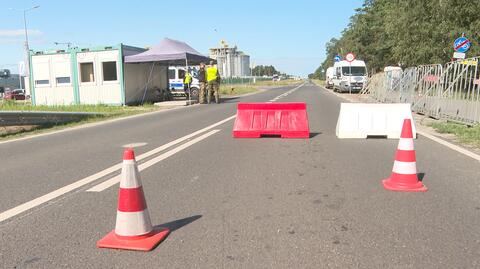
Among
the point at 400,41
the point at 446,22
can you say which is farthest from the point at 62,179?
the point at 400,41

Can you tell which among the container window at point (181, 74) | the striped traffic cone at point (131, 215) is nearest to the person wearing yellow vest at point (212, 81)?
the container window at point (181, 74)

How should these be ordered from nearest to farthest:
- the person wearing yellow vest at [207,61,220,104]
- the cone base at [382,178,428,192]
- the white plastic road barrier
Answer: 1. the cone base at [382,178,428,192]
2. the white plastic road barrier
3. the person wearing yellow vest at [207,61,220,104]

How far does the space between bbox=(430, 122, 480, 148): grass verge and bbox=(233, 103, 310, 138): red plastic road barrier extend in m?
3.32

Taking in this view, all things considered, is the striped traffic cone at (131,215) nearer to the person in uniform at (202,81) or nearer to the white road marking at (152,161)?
the white road marking at (152,161)

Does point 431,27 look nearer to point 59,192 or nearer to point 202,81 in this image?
point 202,81

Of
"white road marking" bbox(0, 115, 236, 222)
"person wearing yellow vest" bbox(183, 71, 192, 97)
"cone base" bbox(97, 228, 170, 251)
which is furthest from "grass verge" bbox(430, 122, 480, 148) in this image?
"person wearing yellow vest" bbox(183, 71, 192, 97)

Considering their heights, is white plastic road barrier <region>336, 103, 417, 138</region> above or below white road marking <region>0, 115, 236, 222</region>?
above

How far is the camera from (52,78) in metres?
25.8

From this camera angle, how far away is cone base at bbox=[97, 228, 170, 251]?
140 inches

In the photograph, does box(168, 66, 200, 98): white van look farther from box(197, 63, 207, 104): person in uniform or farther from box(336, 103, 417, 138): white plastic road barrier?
box(336, 103, 417, 138): white plastic road barrier

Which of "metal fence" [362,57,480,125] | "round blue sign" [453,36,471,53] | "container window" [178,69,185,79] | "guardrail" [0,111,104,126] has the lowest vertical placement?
"guardrail" [0,111,104,126]

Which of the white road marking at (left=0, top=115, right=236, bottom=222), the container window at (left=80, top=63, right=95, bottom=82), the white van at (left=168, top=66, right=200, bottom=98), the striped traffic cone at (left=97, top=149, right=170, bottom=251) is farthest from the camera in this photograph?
the white van at (left=168, top=66, right=200, bottom=98)

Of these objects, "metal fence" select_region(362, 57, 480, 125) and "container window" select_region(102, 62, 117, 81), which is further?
"container window" select_region(102, 62, 117, 81)

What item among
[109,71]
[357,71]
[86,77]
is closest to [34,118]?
[109,71]
